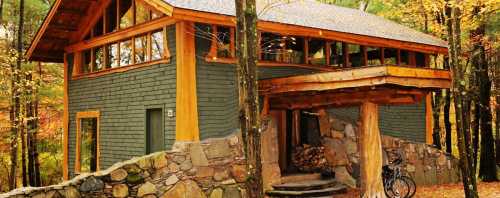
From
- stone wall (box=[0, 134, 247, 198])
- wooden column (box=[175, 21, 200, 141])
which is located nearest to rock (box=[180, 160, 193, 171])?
→ stone wall (box=[0, 134, 247, 198])

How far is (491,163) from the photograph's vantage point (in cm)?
1425

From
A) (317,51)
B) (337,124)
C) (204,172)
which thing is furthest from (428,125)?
(204,172)

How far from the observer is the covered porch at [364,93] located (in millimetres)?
8219

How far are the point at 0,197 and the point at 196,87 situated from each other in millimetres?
4161

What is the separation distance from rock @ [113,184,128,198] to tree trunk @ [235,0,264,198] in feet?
13.2

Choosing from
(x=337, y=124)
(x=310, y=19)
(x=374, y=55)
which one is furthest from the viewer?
(x=374, y=55)

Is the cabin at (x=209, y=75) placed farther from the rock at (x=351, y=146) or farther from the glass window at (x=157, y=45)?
the rock at (x=351, y=146)

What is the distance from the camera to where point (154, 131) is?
10766 millimetres

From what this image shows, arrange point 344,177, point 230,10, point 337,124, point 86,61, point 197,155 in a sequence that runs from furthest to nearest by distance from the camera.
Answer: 1. point 86,61
2. point 337,124
3. point 344,177
4. point 230,10
5. point 197,155

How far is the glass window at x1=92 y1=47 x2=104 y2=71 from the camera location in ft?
41.4

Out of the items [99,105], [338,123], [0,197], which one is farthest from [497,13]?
[0,197]

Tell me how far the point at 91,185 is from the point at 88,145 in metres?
4.74

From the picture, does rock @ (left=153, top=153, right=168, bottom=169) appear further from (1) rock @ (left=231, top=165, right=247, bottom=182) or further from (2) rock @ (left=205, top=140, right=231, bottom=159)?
(1) rock @ (left=231, top=165, right=247, bottom=182)

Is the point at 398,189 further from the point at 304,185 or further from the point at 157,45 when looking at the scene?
the point at 157,45
